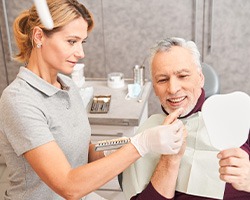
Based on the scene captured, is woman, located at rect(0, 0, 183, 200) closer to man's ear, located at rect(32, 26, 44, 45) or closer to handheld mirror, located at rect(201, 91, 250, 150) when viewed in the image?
man's ear, located at rect(32, 26, 44, 45)

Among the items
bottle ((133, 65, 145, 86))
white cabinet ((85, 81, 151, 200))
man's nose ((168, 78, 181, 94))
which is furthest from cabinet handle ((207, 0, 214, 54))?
man's nose ((168, 78, 181, 94))

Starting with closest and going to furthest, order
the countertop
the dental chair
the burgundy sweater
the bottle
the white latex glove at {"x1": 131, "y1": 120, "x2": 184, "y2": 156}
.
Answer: the white latex glove at {"x1": 131, "y1": 120, "x2": 184, "y2": 156} → the burgundy sweater → the dental chair → the countertop → the bottle

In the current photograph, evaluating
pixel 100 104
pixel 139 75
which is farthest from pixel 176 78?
pixel 139 75

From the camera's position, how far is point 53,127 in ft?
4.87

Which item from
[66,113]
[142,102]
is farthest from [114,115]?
[66,113]

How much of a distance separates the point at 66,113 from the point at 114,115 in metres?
0.74

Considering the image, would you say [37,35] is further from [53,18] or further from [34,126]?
[34,126]

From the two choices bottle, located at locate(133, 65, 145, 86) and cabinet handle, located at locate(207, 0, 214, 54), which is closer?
bottle, located at locate(133, 65, 145, 86)

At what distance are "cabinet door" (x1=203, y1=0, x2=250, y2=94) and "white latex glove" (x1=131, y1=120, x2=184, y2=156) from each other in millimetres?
1908

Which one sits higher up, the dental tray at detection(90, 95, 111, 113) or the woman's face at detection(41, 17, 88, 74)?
the woman's face at detection(41, 17, 88, 74)

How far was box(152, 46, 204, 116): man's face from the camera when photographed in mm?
1456

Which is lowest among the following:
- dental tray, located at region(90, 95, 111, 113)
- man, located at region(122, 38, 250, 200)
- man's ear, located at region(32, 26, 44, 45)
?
dental tray, located at region(90, 95, 111, 113)

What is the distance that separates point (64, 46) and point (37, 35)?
11 cm

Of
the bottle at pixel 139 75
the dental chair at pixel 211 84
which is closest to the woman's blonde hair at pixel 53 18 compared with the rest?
the dental chair at pixel 211 84
